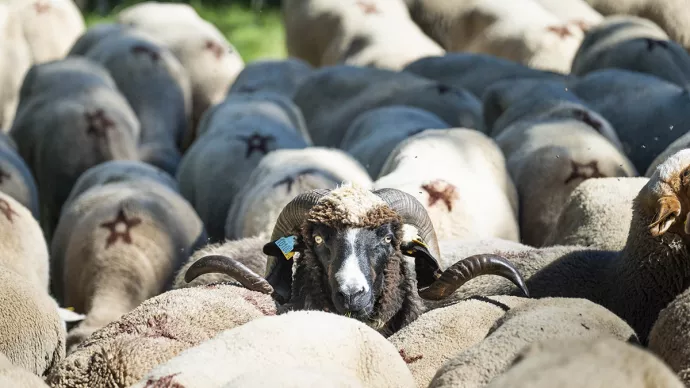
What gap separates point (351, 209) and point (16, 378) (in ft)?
6.77

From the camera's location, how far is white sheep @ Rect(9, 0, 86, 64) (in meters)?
14.2

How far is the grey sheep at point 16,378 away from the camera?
3910 millimetres

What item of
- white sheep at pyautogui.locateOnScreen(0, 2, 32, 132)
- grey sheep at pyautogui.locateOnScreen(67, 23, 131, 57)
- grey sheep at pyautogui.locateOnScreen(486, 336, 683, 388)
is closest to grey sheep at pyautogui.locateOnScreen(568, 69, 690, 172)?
grey sheep at pyautogui.locateOnScreen(67, 23, 131, 57)

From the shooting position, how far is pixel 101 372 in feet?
15.5

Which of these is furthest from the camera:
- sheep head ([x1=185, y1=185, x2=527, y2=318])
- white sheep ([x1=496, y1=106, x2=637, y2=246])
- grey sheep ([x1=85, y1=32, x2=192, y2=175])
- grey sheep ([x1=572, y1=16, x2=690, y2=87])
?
grey sheep ([x1=85, y1=32, x2=192, y2=175])

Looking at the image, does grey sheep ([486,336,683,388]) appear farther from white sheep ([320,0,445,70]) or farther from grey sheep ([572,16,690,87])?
white sheep ([320,0,445,70])

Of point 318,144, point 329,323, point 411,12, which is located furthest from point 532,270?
point 411,12

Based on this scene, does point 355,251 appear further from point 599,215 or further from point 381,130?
point 381,130

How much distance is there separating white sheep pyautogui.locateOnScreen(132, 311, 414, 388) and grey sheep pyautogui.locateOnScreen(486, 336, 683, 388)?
1018mm

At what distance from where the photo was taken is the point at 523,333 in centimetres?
431

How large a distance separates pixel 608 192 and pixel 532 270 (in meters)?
1.08

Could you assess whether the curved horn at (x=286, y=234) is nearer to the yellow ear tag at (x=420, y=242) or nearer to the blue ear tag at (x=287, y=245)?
the blue ear tag at (x=287, y=245)

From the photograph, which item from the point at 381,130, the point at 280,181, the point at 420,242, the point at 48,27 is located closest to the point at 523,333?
the point at 420,242

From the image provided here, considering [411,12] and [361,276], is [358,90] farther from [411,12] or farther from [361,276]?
[361,276]
